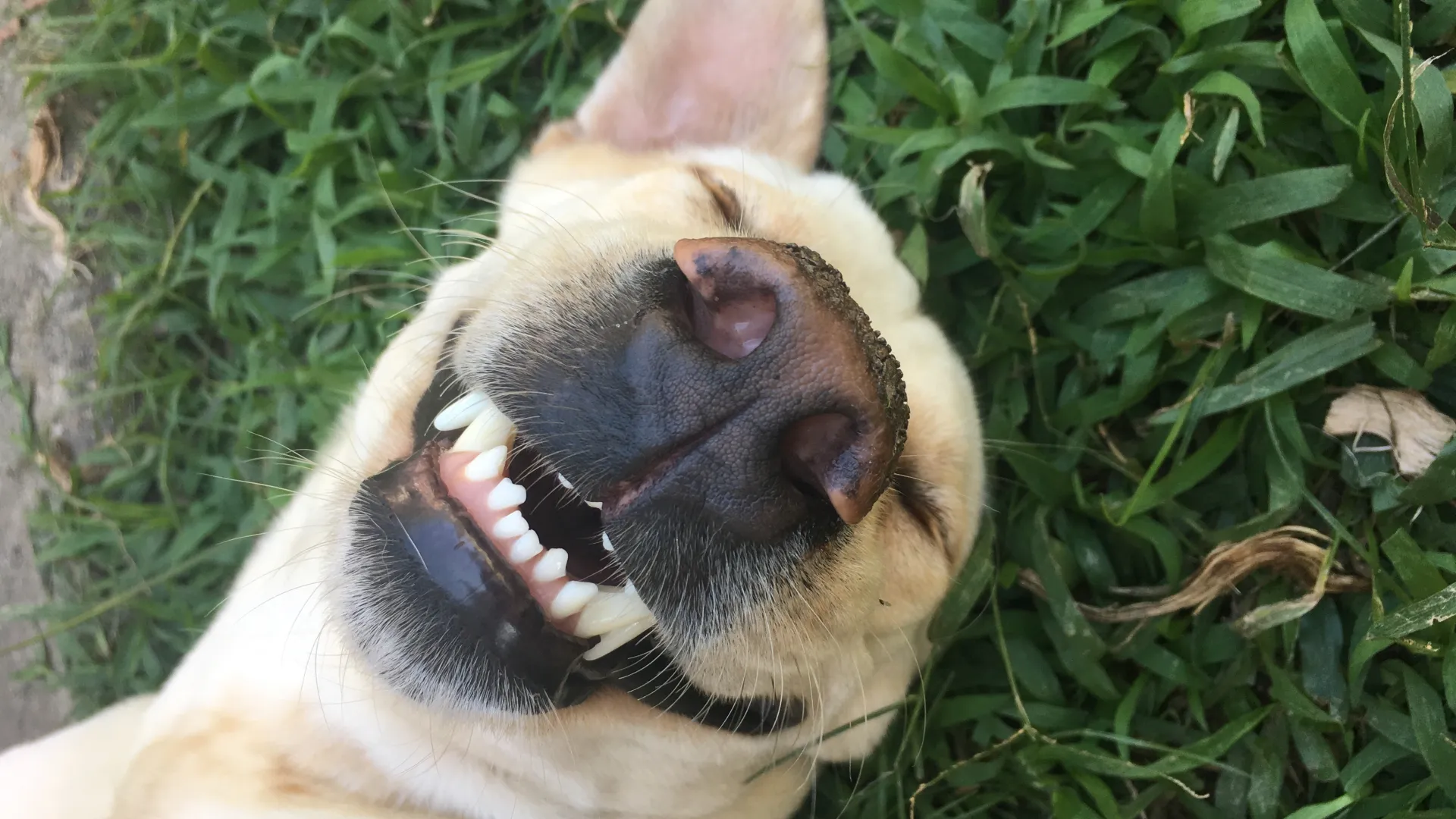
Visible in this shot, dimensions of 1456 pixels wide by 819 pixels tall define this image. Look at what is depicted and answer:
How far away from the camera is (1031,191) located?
2445 millimetres

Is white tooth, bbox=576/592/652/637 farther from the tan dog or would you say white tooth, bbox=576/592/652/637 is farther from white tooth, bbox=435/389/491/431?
white tooth, bbox=435/389/491/431

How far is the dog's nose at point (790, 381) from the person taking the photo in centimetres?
121

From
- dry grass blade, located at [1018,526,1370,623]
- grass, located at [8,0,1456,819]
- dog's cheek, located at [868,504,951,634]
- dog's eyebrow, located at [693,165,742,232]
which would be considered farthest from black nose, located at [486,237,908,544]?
dry grass blade, located at [1018,526,1370,623]

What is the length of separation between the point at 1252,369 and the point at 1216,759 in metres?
0.98

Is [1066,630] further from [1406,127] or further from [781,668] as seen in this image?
[1406,127]

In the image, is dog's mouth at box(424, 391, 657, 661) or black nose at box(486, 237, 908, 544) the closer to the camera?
black nose at box(486, 237, 908, 544)

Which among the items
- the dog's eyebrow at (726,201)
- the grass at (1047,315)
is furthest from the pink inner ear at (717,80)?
the dog's eyebrow at (726,201)

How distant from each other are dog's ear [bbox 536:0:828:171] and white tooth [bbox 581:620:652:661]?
1421 mm

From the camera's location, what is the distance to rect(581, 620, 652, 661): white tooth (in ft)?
4.96

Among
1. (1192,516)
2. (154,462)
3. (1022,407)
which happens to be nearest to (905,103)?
(1022,407)

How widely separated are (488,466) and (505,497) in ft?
0.23

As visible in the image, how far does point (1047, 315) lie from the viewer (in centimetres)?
243

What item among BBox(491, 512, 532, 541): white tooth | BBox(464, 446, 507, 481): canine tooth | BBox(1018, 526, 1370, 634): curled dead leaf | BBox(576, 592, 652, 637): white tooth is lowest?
BBox(1018, 526, 1370, 634): curled dead leaf

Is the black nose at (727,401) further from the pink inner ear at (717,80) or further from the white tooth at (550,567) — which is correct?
the pink inner ear at (717,80)
